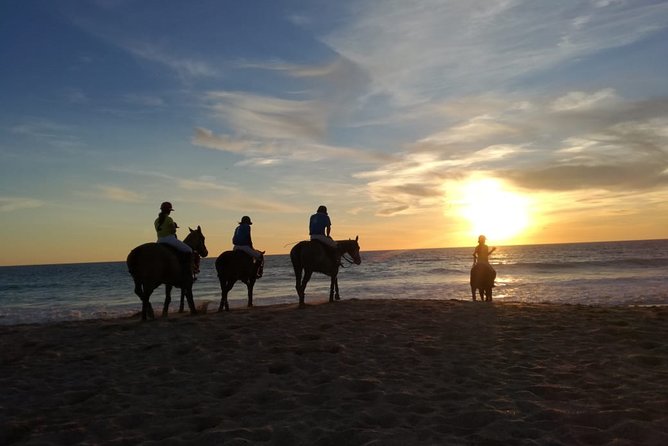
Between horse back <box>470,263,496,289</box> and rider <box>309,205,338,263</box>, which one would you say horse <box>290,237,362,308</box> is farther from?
horse back <box>470,263,496,289</box>

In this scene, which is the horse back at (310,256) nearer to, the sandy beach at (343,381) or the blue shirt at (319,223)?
the blue shirt at (319,223)

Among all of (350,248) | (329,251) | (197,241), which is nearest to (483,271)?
(350,248)

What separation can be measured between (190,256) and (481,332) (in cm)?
765

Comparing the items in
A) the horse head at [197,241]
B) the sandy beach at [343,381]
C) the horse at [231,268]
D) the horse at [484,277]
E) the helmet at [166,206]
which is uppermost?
the helmet at [166,206]

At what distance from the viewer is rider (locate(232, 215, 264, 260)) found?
14914 millimetres

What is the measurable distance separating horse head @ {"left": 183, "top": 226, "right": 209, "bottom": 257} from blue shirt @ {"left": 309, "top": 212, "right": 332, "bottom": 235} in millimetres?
3343

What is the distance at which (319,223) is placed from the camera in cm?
1500

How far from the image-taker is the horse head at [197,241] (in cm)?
1473

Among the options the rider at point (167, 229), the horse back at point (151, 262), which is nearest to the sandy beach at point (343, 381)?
the horse back at point (151, 262)

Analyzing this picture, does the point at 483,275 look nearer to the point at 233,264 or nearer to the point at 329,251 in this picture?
the point at 329,251

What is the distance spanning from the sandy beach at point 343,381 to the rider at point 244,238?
3.76 meters

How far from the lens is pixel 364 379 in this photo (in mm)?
6895

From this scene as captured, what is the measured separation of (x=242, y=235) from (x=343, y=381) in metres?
8.82

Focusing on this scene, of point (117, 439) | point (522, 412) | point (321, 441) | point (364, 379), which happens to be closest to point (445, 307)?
point (364, 379)
